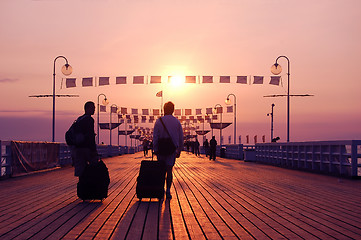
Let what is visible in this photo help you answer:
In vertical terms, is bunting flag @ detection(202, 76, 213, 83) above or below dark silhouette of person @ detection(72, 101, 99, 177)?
above

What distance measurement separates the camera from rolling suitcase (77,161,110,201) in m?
8.70

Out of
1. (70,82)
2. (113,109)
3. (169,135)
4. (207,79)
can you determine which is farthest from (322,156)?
(113,109)

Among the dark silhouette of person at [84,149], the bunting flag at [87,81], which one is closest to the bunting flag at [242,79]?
the bunting flag at [87,81]

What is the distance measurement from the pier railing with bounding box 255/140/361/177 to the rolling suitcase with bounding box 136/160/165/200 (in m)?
8.23

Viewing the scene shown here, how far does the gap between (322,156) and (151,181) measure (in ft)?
35.2

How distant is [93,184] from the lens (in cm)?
871

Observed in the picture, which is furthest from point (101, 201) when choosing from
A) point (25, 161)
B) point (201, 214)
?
point (25, 161)

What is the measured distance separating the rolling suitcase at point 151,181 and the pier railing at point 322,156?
823 cm

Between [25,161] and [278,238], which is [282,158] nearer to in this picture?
[25,161]

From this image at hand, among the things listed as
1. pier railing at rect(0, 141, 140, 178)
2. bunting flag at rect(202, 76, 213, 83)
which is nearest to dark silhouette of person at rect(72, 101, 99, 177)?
pier railing at rect(0, 141, 140, 178)

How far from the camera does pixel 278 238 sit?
553cm

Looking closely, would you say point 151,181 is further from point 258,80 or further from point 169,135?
point 258,80

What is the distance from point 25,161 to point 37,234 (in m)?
11.6

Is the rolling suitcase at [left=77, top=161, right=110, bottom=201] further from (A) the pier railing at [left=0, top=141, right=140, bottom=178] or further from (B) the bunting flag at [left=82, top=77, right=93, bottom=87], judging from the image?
(B) the bunting flag at [left=82, top=77, right=93, bottom=87]
